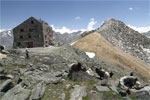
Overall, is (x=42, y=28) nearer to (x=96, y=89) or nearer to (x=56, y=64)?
(x=56, y=64)

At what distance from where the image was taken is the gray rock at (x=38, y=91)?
10856mm

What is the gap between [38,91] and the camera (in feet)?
38.1

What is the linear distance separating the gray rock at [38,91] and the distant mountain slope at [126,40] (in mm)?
46391

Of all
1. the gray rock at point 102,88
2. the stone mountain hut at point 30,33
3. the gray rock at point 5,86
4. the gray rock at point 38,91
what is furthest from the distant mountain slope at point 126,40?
the gray rock at point 5,86

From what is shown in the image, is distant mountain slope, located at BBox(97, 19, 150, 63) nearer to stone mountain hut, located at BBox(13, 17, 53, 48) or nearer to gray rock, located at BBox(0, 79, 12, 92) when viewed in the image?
stone mountain hut, located at BBox(13, 17, 53, 48)

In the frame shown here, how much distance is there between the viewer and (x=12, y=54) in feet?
73.7

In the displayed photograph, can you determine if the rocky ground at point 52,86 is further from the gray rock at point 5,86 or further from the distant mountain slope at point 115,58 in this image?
the distant mountain slope at point 115,58

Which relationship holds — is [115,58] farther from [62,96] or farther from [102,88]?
[62,96]

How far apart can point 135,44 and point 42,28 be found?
44.9m

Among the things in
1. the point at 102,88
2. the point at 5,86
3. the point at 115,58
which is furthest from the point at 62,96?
the point at 115,58

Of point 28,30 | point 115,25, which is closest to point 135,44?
point 115,25

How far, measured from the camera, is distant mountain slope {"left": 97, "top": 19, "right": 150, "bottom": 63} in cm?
5203

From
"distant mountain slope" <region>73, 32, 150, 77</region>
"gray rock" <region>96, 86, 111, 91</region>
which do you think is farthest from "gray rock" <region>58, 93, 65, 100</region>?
"distant mountain slope" <region>73, 32, 150, 77</region>

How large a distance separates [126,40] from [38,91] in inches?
2240
